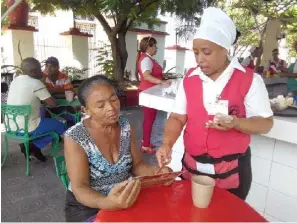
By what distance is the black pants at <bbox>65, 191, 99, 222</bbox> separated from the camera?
165 centimetres

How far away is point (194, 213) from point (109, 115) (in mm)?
732

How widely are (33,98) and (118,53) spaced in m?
4.60

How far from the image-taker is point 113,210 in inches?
47.8

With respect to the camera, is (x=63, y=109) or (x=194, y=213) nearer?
(x=194, y=213)

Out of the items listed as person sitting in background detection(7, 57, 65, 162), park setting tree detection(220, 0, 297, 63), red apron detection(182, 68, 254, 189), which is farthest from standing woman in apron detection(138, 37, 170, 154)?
park setting tree detection(220, 0, 297, 63)

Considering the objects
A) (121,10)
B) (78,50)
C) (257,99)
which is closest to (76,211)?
(257,99)

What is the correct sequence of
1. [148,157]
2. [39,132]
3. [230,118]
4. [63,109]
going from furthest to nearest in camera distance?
[63,109] → [148,157] → [39,132] → [230,118]

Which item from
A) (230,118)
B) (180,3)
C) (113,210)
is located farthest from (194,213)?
(180,3)

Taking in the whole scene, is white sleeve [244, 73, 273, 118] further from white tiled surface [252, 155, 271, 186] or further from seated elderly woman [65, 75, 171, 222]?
white tiled surface [252, 155, 271, 186]

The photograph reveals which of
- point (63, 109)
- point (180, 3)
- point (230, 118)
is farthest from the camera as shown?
point (180, 3)

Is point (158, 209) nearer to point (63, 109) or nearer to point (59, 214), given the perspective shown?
point (59, 214)

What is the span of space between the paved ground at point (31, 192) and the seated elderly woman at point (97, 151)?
1255mm

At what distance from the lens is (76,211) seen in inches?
65.8

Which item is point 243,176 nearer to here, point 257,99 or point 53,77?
point 257,99
